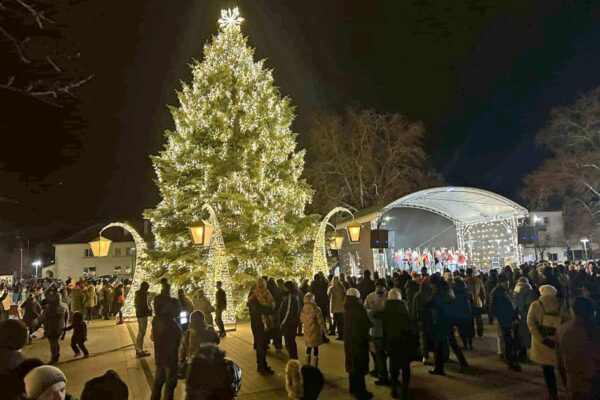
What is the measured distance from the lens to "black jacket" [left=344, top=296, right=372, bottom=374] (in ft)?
25.5

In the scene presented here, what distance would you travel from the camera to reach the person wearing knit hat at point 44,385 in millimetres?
2994

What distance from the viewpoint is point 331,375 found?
950 cm

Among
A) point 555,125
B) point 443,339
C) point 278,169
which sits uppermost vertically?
point 555,125

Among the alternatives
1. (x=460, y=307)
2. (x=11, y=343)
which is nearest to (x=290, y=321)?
(x=460, y=307)

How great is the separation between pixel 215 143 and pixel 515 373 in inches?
588

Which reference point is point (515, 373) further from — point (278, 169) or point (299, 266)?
point (278, 169)

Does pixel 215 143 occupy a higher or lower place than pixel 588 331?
higher

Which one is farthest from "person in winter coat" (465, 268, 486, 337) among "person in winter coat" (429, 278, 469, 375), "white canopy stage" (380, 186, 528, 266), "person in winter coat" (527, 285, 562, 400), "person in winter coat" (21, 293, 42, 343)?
"person in winter coat" (21, 293, 42, 343)

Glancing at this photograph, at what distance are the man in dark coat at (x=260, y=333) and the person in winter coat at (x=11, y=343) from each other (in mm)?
6163

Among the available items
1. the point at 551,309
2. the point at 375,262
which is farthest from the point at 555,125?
the point at 551,309

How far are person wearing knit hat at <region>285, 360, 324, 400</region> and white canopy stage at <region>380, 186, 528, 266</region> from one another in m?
23.0

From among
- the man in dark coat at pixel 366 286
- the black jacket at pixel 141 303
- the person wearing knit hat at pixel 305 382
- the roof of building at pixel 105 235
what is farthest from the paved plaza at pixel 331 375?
the roof of building at pixel 105 235

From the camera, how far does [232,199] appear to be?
64.5 feet

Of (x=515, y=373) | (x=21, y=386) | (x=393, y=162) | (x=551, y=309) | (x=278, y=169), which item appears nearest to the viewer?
(x=21, y=386)
